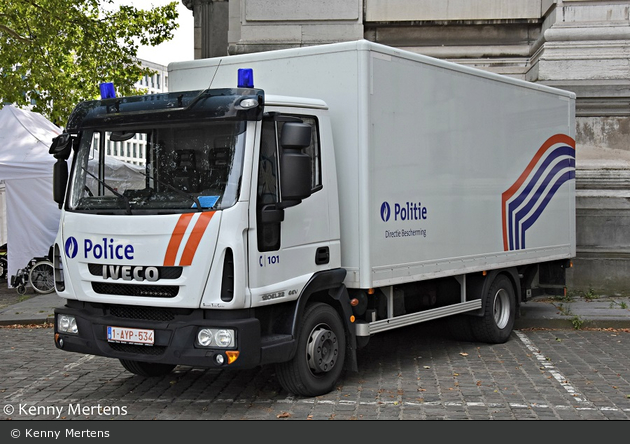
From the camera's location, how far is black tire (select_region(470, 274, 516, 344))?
1034 centimetres

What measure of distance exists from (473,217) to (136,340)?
4.15m

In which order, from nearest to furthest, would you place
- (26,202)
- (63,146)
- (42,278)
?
(63,146), (42,278), (26,202)

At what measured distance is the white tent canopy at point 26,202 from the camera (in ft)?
56.7

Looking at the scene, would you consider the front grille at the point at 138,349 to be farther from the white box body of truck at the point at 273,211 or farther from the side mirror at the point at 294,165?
the side mirror at the point at 294,165

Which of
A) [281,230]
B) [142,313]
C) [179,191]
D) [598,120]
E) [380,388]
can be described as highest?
[598,120]

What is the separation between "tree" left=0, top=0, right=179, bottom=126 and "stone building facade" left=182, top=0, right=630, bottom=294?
7.09 metres

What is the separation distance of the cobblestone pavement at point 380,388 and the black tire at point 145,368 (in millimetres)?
79

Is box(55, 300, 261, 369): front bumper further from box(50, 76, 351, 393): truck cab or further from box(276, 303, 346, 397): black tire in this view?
box(276, 303, 346, 397): black tire

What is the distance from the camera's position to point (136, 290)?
23.7ft

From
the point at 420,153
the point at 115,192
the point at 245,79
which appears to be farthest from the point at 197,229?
the point at 420,153

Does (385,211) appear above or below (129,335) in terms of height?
above

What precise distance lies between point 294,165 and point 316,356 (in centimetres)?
170

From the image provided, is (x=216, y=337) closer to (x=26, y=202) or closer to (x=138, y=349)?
(x=138, y=349)

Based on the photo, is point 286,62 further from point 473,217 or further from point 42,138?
point 42,138
